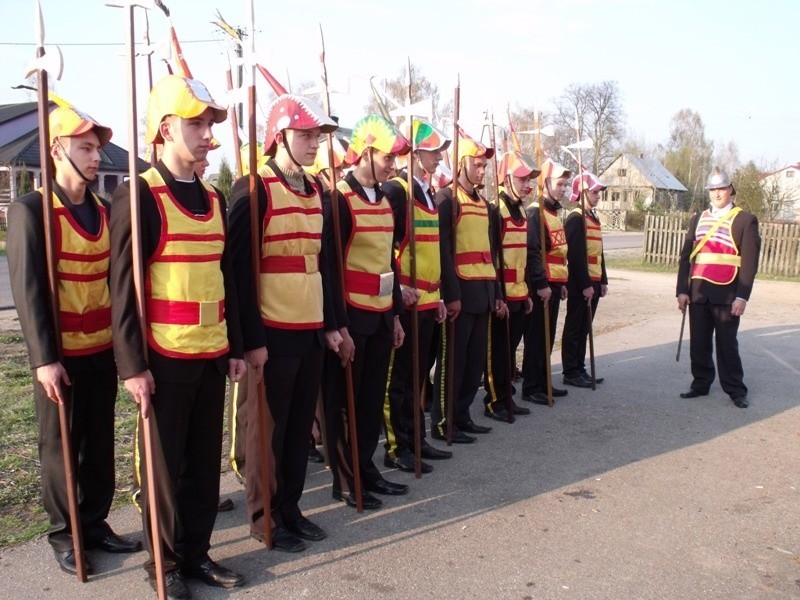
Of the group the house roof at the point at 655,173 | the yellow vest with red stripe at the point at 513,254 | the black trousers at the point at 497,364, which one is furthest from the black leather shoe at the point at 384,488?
the house roof at the point at 655,173

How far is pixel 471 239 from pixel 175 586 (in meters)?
3.34

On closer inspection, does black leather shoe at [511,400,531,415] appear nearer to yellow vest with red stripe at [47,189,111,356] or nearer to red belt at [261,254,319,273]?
red belt at [261,254,319,273]

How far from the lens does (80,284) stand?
3.53 m

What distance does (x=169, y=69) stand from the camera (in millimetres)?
4191

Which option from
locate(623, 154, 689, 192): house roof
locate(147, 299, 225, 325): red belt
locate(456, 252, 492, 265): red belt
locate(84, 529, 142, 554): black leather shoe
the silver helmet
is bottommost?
locate(84, 529, 142, 554): black leather shoe

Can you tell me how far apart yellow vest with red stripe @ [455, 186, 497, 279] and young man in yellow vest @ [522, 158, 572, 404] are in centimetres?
121

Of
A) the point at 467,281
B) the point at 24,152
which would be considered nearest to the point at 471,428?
the point at 467,281

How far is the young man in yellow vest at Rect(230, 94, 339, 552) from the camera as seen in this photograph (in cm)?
365

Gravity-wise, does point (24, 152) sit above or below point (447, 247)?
above

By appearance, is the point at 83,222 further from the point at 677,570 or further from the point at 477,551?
the point at 677,570

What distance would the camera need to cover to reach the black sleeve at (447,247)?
5500mm

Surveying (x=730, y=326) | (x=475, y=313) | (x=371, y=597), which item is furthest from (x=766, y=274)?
(x=371, y=597)

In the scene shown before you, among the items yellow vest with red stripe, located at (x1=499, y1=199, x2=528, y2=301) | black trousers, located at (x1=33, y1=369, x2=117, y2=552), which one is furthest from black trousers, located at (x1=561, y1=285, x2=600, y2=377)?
black trousers, located at (x1=33, y1=369, x2=117, y2=552)

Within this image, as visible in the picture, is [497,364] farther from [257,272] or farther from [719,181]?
[257,272]
